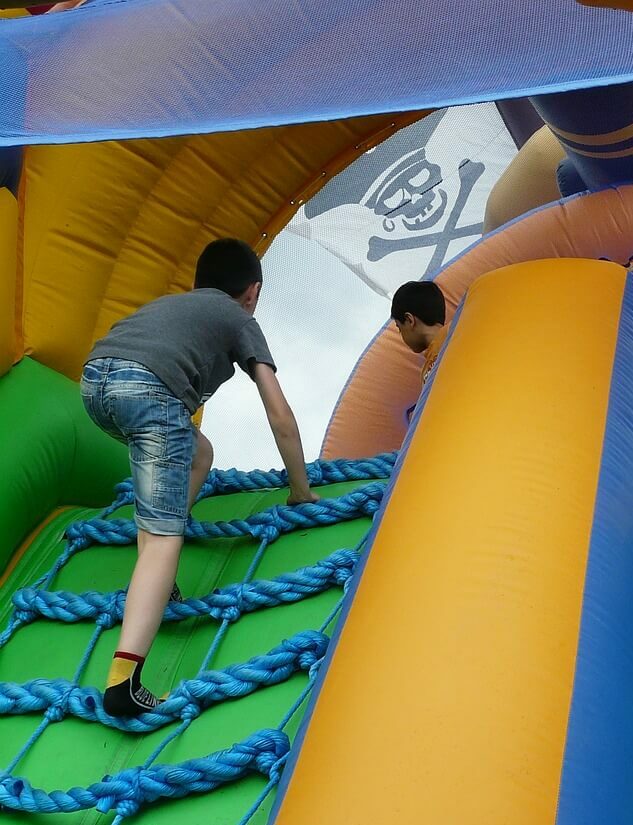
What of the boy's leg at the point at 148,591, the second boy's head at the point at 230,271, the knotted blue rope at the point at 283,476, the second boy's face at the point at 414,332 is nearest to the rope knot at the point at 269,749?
the boy's leg at the point at 148,591

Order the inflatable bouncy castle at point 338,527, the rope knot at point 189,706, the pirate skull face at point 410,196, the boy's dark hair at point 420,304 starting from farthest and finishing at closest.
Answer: the pirate skull face at point 410,196 → the boy's dark hair at point 420,304 → the rope knot at point 189,706 → the inflatable bouncy castle at point 338,527

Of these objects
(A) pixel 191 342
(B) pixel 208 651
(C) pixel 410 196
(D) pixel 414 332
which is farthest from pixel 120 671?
(C) pixel 410 196

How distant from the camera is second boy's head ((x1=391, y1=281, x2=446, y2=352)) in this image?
1.91 meters

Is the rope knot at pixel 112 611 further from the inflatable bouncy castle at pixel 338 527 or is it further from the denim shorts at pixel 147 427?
the denim shorts at pixel 147 427

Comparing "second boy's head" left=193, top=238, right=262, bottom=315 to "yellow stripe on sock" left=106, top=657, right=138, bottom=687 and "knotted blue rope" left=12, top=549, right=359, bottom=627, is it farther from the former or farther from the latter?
"yellow stripe on sock" left=106, top=657, right=138, bottom=687

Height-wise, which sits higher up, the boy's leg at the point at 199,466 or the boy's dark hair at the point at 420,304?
the boy's dark hair at the point at 420,304

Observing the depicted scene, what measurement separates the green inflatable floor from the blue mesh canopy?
1.79 feet

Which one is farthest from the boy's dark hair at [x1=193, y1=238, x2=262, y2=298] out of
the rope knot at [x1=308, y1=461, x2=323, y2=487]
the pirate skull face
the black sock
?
the pirate skull face

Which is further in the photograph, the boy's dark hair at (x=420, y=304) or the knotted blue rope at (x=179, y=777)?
the boy's dark hair at (x=420, y=304)

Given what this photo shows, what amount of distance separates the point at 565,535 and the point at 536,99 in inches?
39.9

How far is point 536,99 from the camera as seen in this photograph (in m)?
1.66

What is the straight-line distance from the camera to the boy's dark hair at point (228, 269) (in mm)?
1474

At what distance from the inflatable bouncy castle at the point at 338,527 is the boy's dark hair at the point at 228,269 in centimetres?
30

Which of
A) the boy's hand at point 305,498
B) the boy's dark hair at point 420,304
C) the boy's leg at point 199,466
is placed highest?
the boy's dark hair at point 420,304
